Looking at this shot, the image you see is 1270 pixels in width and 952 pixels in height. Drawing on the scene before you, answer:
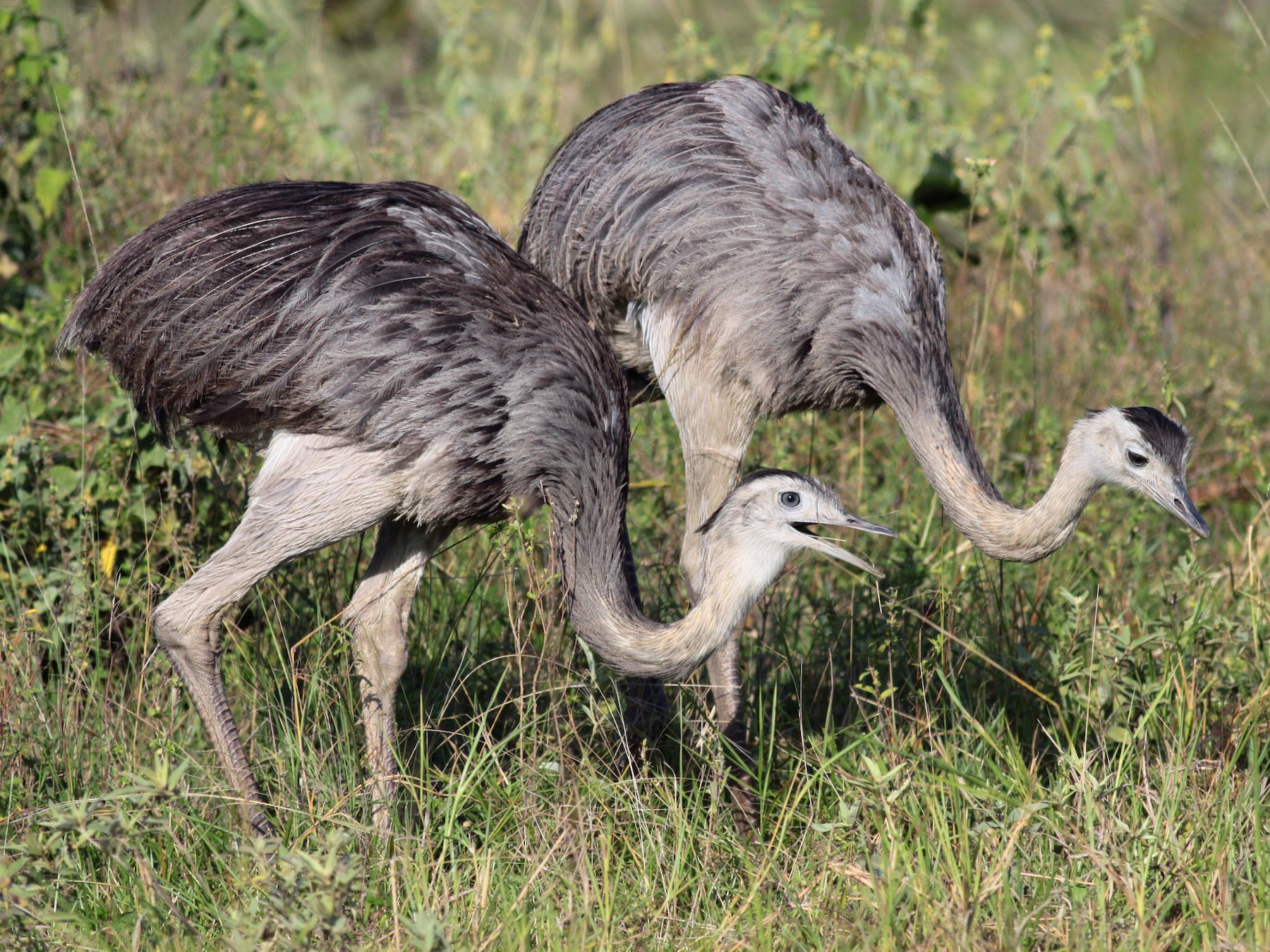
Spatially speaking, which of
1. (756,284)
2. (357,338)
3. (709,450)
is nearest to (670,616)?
(709,450)

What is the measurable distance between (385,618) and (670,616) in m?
1.05

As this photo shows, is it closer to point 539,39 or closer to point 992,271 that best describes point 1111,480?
point 992,271

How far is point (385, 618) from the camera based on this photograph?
4.43 meters

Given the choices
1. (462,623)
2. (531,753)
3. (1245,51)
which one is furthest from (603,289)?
(1245,51)

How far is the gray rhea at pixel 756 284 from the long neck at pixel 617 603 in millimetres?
338

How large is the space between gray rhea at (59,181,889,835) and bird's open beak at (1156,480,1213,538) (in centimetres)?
90

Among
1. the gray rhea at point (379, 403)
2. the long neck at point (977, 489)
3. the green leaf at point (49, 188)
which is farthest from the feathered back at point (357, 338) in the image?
the green leaf at point (49, 188)

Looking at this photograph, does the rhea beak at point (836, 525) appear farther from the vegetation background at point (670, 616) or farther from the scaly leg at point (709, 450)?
the scaly leg at point (709, 450)

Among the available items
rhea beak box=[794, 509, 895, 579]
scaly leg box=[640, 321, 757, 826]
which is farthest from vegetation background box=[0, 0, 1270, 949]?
rhea beak box=[794, 509, 895, 579]

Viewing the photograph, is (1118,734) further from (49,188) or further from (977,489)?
(49,188)

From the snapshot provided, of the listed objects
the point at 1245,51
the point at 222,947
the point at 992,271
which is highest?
the point at 1245,51

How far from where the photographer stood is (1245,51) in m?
8.81

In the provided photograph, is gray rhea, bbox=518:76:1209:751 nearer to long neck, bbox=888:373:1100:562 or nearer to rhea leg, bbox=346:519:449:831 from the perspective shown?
long neck, bbox=888:373:1100:562

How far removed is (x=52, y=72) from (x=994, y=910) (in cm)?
447
